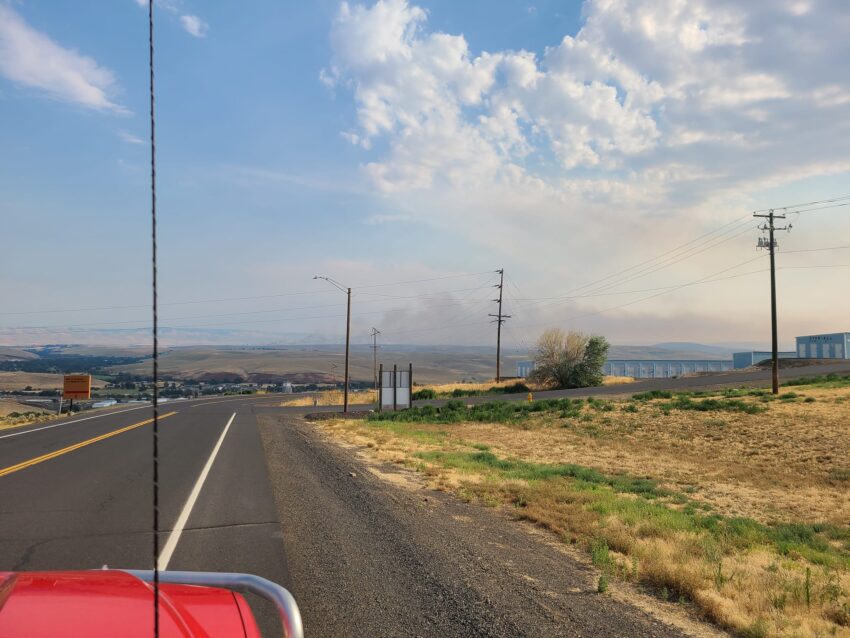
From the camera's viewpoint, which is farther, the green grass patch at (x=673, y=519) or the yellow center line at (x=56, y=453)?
the yellow center line at (x=56, y=453)

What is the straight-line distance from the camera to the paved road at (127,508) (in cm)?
771

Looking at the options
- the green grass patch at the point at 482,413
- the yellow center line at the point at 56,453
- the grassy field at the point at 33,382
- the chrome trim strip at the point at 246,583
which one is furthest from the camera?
the grassy field at the point at 33,382

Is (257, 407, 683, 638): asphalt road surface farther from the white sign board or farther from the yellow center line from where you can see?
the white sign board

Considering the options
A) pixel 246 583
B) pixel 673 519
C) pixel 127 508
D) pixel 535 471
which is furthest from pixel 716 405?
pixel 246 583

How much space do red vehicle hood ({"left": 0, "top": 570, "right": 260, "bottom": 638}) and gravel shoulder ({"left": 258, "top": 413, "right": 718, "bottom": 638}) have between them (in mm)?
3010

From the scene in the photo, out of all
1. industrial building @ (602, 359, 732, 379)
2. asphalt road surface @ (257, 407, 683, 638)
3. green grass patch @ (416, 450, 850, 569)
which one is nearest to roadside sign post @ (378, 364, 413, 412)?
green grass patch @ (416, 450, 850, 569)

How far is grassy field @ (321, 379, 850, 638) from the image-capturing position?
736 cm

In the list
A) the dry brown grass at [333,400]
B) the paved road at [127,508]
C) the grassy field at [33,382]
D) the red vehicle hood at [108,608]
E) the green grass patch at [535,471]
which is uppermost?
the red vehicle hood at [108,608]

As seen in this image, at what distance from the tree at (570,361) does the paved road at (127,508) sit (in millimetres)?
50466

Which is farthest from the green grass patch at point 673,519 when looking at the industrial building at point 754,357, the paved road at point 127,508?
the industrial building at point 754,357

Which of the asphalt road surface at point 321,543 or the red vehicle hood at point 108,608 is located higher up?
the red vehicle hood at point 108,608

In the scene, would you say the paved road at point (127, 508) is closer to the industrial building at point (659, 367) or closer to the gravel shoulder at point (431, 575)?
the gravel shoulder at point (431, 575)

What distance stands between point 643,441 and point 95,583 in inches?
1091

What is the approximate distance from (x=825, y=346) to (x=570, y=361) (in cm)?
4891
